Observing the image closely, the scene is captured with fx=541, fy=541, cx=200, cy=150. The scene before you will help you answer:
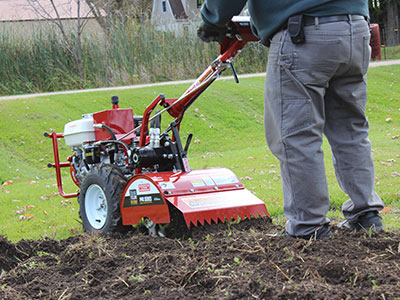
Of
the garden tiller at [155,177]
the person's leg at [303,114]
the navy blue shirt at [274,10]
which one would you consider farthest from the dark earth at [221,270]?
the navy blue shirt at [274,10]

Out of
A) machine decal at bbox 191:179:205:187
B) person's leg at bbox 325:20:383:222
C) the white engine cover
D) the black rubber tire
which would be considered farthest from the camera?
the white engine cover

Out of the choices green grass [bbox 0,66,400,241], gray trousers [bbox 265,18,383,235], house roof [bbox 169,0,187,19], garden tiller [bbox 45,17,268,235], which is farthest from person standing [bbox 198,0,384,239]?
house roof [bbox 169,0,187,19]

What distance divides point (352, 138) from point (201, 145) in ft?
23.8

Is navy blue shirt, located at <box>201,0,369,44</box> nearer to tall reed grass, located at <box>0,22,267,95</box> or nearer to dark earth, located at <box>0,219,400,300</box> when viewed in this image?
dark earth, located at <box>0,219,400,300</box>

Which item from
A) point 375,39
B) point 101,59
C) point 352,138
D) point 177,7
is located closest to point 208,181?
point 352,138

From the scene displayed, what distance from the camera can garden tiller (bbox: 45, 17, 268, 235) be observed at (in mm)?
3713

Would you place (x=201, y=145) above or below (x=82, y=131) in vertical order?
below

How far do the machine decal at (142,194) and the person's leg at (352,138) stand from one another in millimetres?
1258

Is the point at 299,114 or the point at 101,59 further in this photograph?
the point at 101,59

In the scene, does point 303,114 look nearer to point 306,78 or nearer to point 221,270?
point 306,78

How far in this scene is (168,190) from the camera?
375 centimetres

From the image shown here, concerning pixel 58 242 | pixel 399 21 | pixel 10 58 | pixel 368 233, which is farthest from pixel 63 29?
pixel 399 21

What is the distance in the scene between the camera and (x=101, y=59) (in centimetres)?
1656

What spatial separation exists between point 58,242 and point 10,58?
13181 mm
